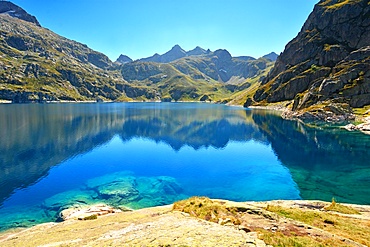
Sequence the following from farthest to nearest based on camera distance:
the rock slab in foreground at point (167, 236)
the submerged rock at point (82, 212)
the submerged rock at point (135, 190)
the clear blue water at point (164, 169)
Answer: the clear blue water at point (164, 169) < the submerged rock at point (135, 190) < the submerged rock at point (82, 212) < the rock slab in foreground at point (167, 236)

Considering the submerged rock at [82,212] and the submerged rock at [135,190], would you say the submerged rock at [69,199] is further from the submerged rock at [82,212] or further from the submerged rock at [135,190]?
the submerged rock at [82,212]

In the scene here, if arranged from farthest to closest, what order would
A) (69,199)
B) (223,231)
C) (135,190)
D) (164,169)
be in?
(164,169) < (135,190) < (69,199) < (223,231)

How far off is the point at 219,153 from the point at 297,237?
70.3m

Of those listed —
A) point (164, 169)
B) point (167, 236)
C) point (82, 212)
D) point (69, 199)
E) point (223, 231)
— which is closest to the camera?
point (167, 236)

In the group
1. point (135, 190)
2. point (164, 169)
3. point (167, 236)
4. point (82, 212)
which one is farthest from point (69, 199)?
point (167, 236)

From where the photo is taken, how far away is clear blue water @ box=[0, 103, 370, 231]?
45531 millimetres

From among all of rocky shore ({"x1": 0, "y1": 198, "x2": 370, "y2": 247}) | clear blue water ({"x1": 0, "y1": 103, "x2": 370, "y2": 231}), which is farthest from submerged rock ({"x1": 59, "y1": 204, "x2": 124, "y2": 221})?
rocky shore ({"x1": 0, "y1": 198, "x2": 370, "y2": 247})

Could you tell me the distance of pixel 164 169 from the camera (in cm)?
6612

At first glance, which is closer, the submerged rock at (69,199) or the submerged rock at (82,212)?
the submerged rock at (82,212)

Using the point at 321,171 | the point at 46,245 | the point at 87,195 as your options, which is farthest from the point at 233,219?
the point at 321,171

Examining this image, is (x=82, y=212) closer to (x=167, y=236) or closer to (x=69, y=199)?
(x=69, y=199)

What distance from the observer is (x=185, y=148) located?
93.2 meters

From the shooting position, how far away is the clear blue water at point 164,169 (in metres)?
45.5

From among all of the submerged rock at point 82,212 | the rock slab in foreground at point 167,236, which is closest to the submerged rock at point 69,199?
the submerged rock at point 82,212
